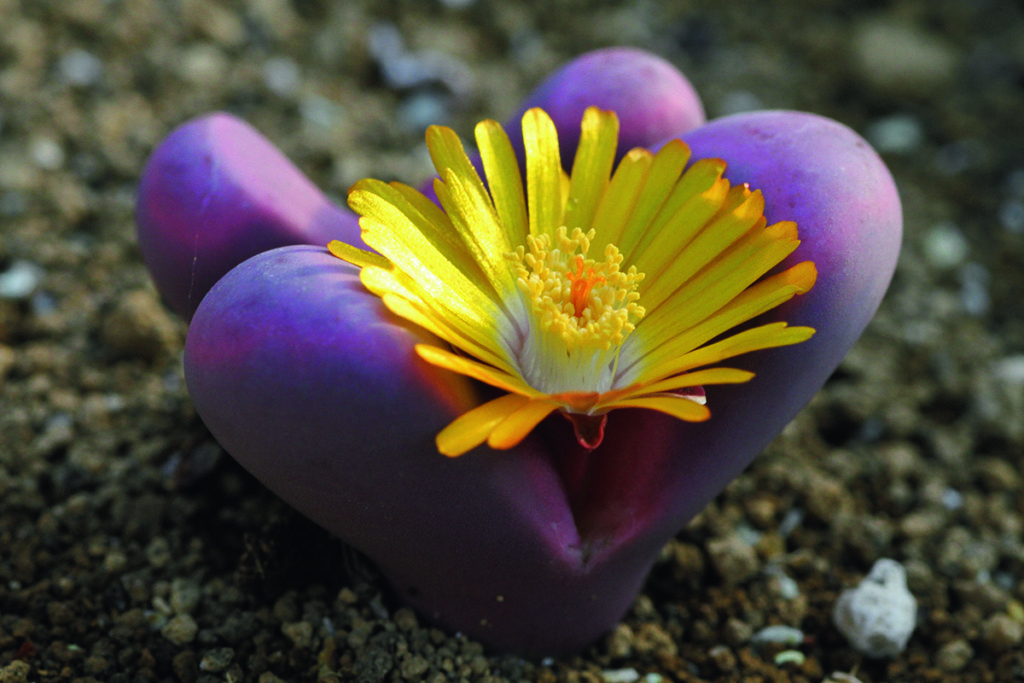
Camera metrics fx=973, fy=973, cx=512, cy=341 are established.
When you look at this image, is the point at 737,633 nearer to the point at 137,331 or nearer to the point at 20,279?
the point at 137,331

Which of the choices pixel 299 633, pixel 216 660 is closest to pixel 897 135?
pixel 299 633

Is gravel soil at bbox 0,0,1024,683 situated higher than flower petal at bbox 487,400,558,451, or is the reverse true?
flower petal at bbox 487,400,558,451

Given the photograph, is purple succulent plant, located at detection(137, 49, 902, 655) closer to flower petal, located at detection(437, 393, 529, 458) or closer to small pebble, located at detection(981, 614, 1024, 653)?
flower petal, located at detection(437, 393, 529, 458)

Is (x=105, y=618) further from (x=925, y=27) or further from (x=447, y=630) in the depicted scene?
(x=925, y=27)

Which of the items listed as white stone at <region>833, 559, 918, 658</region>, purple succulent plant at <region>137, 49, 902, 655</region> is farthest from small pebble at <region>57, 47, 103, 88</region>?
white stone at <region>833, 559, 918, 658</region>

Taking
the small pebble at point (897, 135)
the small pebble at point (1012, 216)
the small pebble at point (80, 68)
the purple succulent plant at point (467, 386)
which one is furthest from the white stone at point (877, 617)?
the small pebble at point (80, 68)

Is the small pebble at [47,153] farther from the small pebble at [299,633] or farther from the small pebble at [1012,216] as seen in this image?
the small pebble at [1012,216]
